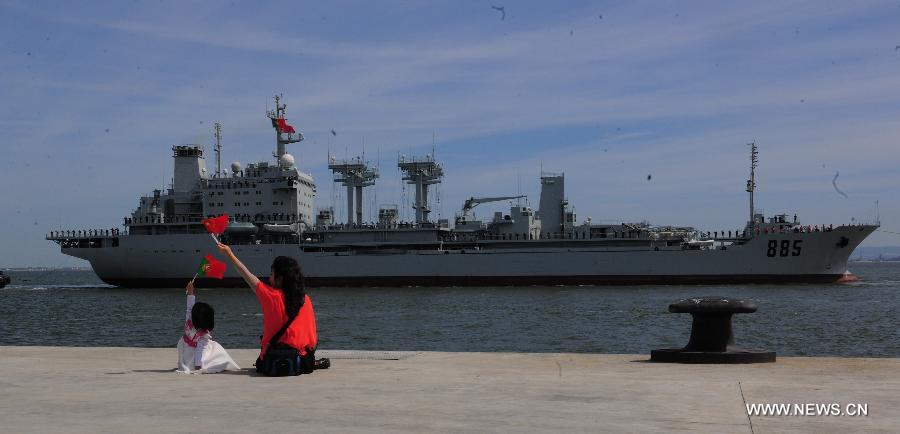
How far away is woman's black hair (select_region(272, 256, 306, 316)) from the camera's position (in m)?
7.66

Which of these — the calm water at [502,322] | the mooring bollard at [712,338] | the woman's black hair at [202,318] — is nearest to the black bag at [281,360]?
the woman's black hair at [202,318]

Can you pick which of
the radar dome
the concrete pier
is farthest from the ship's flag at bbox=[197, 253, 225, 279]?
the radar dome

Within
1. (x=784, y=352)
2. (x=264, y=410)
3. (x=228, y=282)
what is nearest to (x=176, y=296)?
(x=228, y=282)

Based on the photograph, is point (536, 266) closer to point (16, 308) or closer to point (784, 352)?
point (16, 308)

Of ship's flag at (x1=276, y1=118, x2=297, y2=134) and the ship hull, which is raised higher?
ship's flag at (x1=276, y1=118, x2=297, y2=134)

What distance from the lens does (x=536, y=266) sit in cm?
5394

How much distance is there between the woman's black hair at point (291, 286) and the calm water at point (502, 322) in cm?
1276

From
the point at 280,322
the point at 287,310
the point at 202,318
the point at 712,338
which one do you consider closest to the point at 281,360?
the point at 280,322

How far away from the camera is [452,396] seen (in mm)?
6293

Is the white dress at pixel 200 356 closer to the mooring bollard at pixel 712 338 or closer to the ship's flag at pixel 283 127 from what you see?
the mooring bollard at pixel 712 338

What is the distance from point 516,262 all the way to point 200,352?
4655cm

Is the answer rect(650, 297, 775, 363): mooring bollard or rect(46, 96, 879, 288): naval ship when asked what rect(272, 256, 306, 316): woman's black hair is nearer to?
rect(650, 297, 775, 363): mooring bollard

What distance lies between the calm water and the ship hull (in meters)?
6.80

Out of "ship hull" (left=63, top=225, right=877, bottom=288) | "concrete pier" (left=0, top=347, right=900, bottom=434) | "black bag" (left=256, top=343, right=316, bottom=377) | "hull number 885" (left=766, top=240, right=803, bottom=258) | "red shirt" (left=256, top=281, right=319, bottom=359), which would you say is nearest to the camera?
"concrete pier" (left=0, top=347, right=900, bottom=434)
